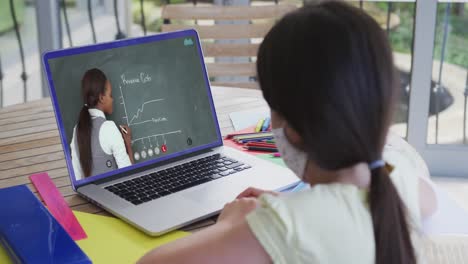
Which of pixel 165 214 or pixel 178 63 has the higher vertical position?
pixel 178 63

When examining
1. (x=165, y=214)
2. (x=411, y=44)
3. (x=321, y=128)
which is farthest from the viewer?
(x=411, y=44)

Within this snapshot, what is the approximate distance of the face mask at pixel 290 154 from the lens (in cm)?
102

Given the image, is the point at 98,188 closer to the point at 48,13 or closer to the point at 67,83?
the point at 67,83

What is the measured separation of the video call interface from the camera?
1.33 m

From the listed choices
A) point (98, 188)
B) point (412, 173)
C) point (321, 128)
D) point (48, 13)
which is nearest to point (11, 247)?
point (98, 188)

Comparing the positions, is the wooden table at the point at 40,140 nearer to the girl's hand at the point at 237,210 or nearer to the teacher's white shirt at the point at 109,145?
the teacher's white shirt at the point at 109,145

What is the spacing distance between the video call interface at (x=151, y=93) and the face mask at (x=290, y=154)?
43 cm

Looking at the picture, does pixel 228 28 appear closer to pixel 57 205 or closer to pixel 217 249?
pixel 57 205

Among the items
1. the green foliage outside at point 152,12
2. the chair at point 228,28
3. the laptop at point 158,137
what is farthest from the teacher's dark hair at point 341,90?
the green foliage outside at point 152,12

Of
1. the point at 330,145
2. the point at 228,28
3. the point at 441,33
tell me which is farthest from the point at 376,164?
the point at 441,33

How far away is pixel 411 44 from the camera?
3.08 metres

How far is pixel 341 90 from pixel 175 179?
57cm

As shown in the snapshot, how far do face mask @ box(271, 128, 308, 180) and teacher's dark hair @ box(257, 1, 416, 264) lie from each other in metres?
0.09

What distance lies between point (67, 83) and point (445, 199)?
81 centimetres
